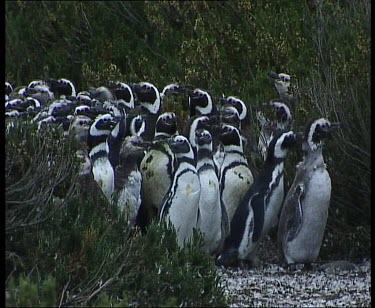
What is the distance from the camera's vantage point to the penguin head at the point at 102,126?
10281mm

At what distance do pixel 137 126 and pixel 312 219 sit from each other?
2308 mm

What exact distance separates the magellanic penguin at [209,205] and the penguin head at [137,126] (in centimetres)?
125

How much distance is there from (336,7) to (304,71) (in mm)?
805

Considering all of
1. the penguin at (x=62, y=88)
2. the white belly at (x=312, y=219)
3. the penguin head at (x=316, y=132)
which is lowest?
the white belly at (x=312, y=219)

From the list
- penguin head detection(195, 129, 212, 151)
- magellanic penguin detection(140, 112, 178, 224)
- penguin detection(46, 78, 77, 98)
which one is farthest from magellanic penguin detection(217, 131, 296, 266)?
penguin detection(46, 78, 77, 98)

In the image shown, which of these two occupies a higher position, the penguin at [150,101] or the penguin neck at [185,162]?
the penguin at [150,101]

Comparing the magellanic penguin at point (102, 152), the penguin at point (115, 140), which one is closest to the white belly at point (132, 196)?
the magellanic penguin at point (102, 152)

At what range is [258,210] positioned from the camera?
9.70 meters

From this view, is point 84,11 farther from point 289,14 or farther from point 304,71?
point 304,71

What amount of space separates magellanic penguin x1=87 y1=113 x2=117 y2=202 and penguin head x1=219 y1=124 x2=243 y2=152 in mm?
932

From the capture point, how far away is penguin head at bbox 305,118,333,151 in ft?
31.6

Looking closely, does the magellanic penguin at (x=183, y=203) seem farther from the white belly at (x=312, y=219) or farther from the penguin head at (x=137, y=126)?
the penguin head at (x=137, y=126)

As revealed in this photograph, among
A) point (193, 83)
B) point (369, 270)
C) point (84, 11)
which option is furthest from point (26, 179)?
point (84, 11)

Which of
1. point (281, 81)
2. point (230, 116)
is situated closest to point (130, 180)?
point (230, 116)
